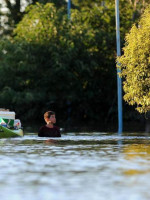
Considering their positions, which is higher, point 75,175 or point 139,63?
point 139,63

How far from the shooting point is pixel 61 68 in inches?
2254

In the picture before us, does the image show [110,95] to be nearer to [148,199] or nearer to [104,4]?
[104,4]

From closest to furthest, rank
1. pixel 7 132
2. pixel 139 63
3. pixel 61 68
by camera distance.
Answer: pixel 7 132, pixel 139 63, pixel 61 68

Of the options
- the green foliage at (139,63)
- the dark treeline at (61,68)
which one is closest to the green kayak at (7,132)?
the green foliage at (139,63)

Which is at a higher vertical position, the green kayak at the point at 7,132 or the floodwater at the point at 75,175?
the green kayak at the point at 7,132

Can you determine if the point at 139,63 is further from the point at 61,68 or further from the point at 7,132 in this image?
the point at 61,68

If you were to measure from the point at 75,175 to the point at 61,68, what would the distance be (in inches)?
1700

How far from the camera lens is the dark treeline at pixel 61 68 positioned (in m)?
57.8

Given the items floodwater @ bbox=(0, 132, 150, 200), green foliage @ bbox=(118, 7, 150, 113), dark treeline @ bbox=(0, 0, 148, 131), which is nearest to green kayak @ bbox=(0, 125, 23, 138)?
green foliage @ bbox=(118, 7, 150, 113)

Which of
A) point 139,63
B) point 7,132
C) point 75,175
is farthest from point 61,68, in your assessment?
point 75,175

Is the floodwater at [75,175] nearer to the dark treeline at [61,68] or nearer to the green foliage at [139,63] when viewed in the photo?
the green foliage at [139,63]

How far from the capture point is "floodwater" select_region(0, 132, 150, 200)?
37.9 ft

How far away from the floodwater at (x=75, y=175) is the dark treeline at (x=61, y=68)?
36.5 m

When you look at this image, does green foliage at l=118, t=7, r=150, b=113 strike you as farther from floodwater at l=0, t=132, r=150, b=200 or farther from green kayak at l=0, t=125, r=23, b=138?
floodwater at l=0, t=132, r=150, b=200
